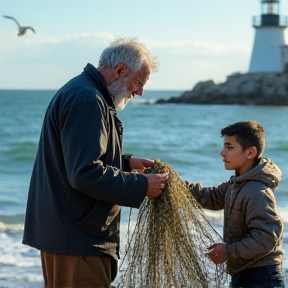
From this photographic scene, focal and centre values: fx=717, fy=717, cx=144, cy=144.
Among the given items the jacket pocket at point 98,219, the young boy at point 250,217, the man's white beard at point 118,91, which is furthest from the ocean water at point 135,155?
the man's white beard at point 118,91

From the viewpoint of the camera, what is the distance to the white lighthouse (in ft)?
208

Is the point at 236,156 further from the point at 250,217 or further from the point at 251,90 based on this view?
the point at 251,90

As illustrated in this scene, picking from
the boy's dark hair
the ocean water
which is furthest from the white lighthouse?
the boy's dark hair

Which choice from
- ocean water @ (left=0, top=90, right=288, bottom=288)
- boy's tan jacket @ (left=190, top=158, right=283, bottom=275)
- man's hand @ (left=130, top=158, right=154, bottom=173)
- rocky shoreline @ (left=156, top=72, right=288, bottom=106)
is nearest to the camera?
boy's tan jacket @ (left=190, top=158, right=283, bottom=275)

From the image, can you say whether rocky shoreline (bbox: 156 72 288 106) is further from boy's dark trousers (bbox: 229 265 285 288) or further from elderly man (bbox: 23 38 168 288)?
elderly man (bbox: 23 38 168 288)

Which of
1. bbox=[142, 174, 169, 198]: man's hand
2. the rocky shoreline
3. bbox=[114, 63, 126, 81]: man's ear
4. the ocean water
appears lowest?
the ocean water

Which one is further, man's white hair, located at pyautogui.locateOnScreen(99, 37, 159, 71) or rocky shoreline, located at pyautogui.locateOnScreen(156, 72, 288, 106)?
rocky shoreline, located at pyautogui.locateOnScreen(156, 72, 288, 106)

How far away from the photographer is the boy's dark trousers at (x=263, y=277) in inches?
150

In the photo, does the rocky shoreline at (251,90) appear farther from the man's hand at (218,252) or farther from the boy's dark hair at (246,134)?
the man's hand at (218,252)

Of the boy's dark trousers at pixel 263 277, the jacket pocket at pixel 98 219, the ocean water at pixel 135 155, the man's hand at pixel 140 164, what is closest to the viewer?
the jacket pocket at pixel 98 219

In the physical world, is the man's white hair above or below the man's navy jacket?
above

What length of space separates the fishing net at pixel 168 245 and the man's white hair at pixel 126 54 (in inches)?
23.0

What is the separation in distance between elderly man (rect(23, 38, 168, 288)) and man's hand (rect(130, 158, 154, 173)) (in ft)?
1.06

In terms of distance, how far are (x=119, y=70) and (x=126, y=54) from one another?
86 millimetres
